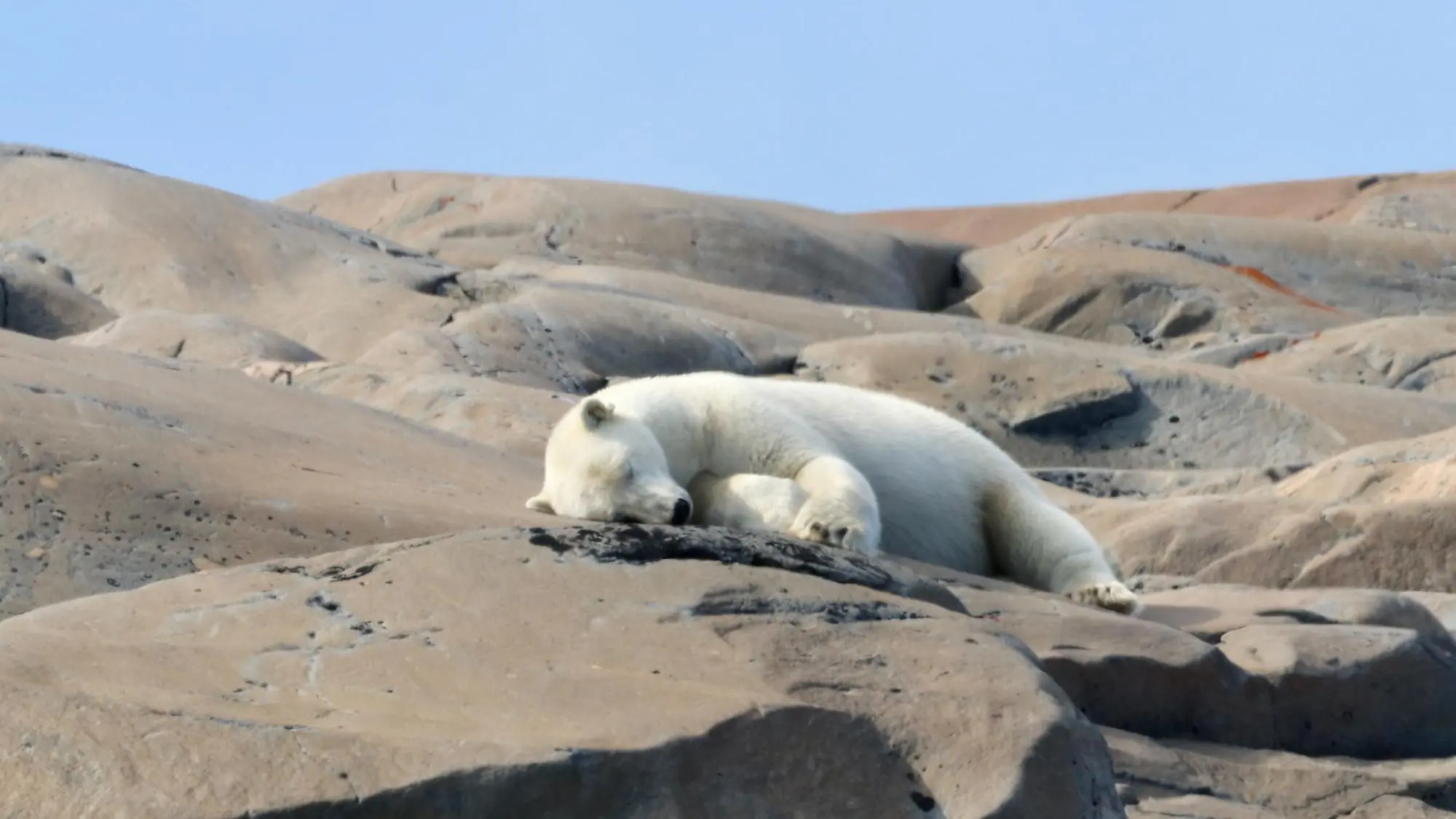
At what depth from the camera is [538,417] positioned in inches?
407

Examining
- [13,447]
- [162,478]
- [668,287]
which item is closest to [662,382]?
[162,478]

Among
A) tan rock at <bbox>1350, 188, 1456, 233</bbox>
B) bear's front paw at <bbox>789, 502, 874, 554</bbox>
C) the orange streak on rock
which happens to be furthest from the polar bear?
tan rock at <bbox>1350, 188, 1456, 233</bbox>

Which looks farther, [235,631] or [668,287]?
[668,287]

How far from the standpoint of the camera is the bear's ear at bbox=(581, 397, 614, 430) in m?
5.95

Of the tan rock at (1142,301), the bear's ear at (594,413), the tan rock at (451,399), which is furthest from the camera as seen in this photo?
the tan rock at (1142,301)

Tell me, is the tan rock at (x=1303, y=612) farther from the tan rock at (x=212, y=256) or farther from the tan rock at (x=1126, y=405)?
the tan rock at (x=212, y=256)

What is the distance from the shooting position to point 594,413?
5977mm

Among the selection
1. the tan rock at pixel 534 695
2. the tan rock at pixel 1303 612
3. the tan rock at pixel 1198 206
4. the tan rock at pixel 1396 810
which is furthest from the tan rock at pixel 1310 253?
the tan rock at pixel 534 695

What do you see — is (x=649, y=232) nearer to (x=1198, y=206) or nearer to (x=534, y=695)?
(x=1198, y=206)

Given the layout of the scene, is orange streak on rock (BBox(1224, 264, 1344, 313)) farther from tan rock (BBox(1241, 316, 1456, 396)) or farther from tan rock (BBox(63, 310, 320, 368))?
tan rock (BBox(63, 310, 320, 368))

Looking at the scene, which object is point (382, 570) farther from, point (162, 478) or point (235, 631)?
point (162, 478)

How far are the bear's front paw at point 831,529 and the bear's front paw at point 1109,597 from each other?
95 centimetres

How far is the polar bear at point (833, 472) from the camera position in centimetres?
580

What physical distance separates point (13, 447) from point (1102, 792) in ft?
12.3
